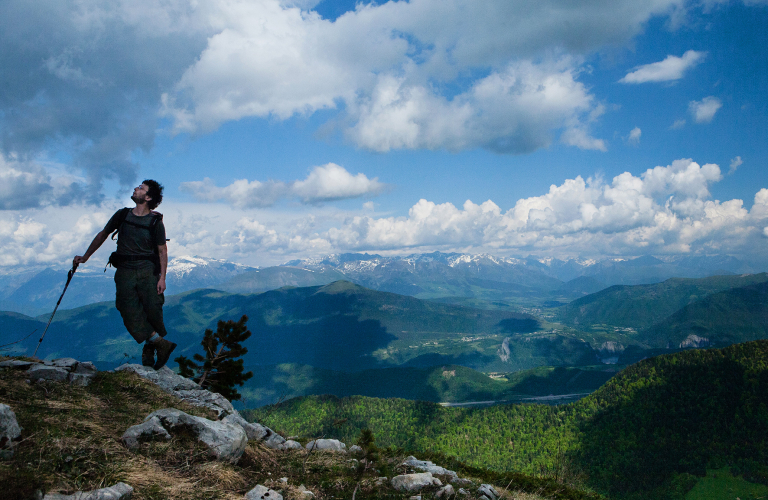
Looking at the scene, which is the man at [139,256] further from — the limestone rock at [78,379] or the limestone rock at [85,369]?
the limestone rock at [78,379]

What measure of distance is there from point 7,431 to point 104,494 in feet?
7.19

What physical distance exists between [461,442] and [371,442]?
152264mm

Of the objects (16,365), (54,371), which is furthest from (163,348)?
(16,365)

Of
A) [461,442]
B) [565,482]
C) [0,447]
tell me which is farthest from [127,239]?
[461,442]

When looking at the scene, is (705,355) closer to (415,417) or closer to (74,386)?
(415,417)

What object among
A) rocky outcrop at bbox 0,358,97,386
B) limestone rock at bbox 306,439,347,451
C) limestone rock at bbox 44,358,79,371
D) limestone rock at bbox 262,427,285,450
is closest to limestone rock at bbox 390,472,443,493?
limestone rock at bbox 306,439,347,451

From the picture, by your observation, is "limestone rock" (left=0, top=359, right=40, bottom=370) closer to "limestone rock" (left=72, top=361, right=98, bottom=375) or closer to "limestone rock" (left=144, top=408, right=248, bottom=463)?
"limestone rock" (left=72, top=361, right=98, bottom=375)

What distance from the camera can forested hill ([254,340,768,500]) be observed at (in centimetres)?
11994

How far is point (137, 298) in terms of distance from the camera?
11.5 m

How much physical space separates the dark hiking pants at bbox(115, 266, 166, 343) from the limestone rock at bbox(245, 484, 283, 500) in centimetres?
728

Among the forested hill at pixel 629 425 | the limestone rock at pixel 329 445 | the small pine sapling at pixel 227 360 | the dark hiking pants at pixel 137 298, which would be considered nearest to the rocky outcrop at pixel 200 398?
the limestone rock at pixel 329 445

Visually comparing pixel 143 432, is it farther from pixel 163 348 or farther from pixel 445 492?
pixel 445 492

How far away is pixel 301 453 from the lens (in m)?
10.4

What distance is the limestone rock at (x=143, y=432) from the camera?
6.79m
